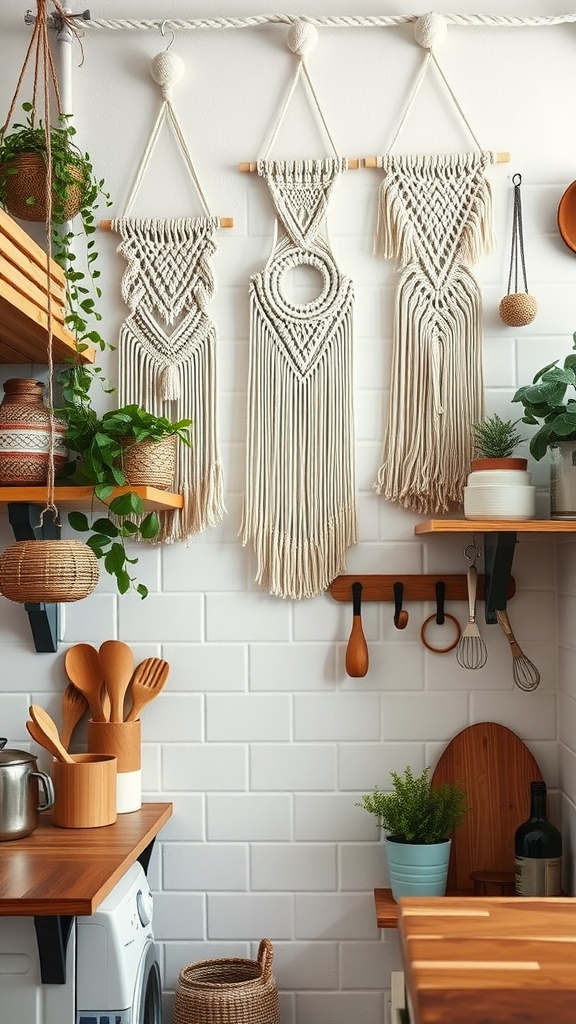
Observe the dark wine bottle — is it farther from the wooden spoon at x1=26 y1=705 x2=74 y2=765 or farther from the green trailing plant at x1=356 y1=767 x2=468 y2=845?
the wooden spoon at x1=26 y1=705 x2=74 y2=765

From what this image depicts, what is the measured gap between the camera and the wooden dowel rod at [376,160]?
2.06 meters

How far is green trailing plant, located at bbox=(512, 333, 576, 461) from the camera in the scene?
1.81 meters

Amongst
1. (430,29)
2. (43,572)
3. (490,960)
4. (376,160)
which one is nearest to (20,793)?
(43,572)

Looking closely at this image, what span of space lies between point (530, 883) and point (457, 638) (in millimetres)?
478

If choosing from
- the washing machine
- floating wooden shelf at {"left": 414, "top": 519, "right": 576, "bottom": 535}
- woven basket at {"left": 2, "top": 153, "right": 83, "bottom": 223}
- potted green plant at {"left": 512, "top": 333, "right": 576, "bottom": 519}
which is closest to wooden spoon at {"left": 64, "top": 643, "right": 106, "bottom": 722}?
the washing machine

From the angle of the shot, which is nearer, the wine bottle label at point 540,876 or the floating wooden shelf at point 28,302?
the floating wooden shelf at point 28,302

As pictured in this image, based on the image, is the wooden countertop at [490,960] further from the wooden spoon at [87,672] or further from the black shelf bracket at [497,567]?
the wooden spoon at [87,672]

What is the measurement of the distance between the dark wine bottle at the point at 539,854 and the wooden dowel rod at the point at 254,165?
1.27 meters

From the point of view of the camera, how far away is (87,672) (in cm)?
206

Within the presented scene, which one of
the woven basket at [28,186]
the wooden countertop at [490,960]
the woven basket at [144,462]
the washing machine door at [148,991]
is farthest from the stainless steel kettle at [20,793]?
the wooden countertop at [490,960]

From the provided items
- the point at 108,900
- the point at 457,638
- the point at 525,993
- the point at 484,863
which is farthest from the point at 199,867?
the point at 525,993

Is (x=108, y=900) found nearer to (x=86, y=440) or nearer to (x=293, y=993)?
(x=293, y=993)

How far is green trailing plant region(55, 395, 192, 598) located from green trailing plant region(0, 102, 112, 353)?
17 centimetres

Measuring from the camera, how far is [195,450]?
208 centimetres
